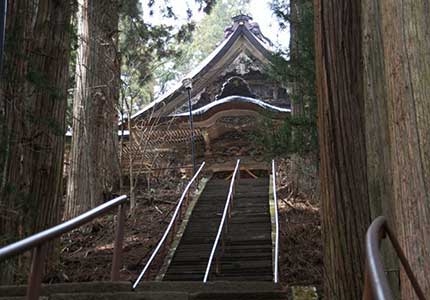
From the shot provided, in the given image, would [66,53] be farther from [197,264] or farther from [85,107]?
[85,107]

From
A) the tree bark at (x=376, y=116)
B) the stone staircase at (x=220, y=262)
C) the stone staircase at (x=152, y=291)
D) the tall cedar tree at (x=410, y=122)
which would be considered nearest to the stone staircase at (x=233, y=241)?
the stone staircase at (x=220, y=262)

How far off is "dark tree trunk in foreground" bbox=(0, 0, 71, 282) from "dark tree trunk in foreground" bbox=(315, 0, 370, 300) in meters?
2.63

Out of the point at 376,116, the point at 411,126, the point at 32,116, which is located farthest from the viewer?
the point at 32,116

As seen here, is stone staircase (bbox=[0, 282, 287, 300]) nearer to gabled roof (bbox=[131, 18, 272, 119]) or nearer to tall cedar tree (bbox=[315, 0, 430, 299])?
tall cedar tree (bbox=[315, 0, 430, 299])

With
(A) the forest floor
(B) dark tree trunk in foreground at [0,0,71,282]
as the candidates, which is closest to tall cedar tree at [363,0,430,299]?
(B) dark tree trunk in foreground at [0,0,71,282]

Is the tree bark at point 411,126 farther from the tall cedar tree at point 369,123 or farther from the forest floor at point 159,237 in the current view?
the forest floor at point 159,237

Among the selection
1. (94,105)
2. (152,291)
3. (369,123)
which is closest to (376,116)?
(369,123)

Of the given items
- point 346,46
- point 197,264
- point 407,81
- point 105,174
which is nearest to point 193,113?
point 105,174

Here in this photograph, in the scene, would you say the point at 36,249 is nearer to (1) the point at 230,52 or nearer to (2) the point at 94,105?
(2) the point at 94,105

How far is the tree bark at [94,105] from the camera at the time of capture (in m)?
10.5

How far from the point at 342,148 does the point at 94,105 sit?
786cm

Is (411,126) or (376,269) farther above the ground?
(411,126)

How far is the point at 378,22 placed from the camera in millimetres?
3688

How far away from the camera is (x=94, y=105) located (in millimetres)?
10977
